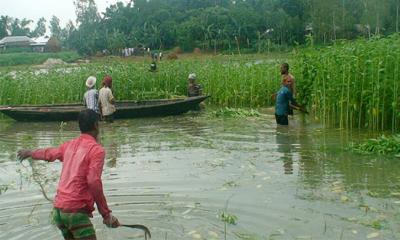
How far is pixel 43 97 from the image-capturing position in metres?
20.2

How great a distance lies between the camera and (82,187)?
4480 mm

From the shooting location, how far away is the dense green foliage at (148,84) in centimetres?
1992

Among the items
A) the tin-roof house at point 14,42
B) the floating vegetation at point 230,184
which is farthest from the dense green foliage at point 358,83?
the tin-roof house at point 14,42

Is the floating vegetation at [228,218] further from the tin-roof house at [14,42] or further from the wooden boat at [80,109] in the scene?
the tin-roof house at [14,42]

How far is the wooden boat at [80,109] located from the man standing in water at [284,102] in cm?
462

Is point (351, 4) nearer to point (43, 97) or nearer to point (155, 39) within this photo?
point (155, 39)

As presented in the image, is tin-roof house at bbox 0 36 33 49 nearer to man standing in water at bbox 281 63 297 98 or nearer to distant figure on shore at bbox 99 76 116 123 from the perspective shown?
distant figure on shore at bbox 99 76 116 123

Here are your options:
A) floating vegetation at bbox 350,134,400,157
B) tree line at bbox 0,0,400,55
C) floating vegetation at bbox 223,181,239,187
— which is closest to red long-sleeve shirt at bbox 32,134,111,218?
floating vegetation at bbox 223,181,239,187

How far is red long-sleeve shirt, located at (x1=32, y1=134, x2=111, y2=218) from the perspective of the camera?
4.37m

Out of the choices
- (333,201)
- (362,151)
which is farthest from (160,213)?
(362,151)

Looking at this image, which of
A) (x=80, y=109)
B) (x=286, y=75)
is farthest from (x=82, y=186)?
(x=80, y=109)

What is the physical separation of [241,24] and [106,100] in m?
48.1

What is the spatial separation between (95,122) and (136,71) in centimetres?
1634

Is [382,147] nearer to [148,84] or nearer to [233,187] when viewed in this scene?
[233,187]
